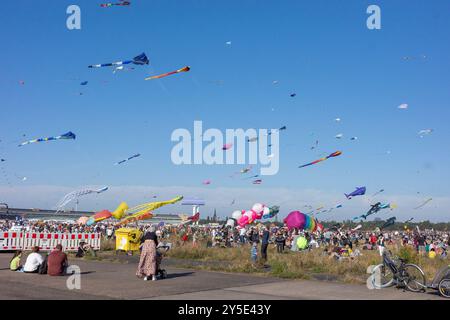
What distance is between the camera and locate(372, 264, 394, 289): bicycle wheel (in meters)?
12.9

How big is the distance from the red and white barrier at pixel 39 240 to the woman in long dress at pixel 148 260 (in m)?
10.7

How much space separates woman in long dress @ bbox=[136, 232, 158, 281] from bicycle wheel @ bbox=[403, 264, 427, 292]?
264 inches

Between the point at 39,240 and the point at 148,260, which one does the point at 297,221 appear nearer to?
the point at 39,240

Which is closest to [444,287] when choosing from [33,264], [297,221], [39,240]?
[33,264]

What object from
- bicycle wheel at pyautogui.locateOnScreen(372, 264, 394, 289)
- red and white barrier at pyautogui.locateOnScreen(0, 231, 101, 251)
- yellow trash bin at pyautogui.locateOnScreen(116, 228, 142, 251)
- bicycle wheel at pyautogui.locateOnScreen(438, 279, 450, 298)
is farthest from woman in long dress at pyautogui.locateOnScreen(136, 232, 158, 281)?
red and white barrier at pyautogui.locateOnScreen(0, 231, 101, 251)

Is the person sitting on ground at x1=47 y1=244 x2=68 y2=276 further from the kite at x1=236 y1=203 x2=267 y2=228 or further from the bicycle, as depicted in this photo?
the kite at x1=236 y1=203 x2=267 y2=228

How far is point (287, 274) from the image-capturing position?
15320 millimetres

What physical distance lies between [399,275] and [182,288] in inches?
221

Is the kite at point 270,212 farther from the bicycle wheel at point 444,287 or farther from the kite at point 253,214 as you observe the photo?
the bicycle wheel at point 444,287

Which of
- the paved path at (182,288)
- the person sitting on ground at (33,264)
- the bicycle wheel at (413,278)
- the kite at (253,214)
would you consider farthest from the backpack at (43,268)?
Answer: the kite at (253,214)

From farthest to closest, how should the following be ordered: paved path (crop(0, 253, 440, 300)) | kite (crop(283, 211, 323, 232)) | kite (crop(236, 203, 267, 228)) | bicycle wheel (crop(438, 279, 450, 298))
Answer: kite (crop(236, 203, 267, 228)), kite (crop(283, 211, 323, 232)), bicycle wheel (crop(438, 279, 450, 298)), paved path (crop(0, 253, 440, 300))

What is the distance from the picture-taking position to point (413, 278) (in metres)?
12.5
